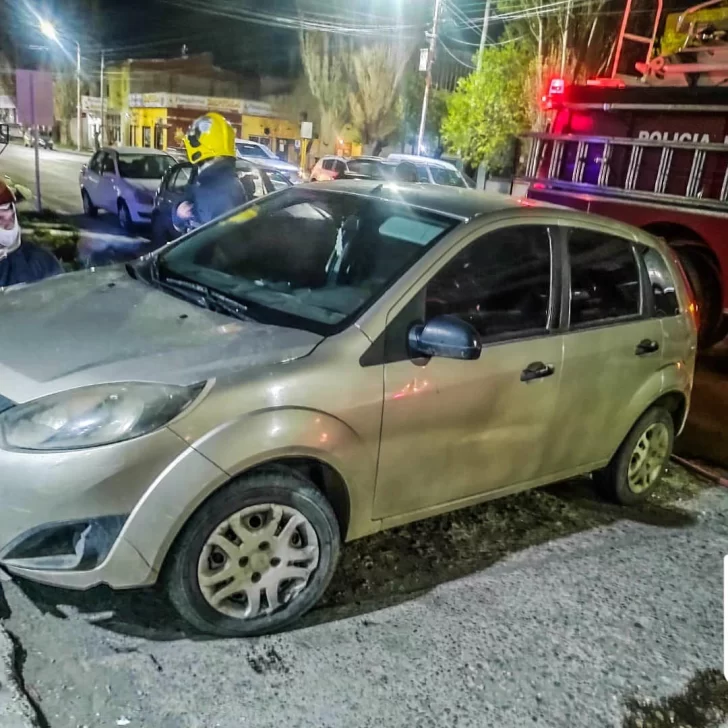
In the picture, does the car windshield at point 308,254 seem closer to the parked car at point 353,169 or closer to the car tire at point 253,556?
the car tire at point 253,556

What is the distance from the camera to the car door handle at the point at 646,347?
4.02 m

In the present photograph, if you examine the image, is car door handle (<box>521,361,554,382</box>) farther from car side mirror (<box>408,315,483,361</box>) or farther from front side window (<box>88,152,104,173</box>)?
front side window (<box>88,152,104,173</box>)

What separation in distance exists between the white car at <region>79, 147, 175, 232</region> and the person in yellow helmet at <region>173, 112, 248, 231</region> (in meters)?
7.93

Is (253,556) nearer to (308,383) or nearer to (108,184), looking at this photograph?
(308,383)

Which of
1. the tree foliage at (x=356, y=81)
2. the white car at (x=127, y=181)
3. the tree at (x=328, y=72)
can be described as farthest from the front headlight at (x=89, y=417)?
the tree at (x=328, y=72)

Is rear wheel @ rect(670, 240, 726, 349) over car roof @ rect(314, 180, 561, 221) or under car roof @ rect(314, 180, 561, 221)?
under

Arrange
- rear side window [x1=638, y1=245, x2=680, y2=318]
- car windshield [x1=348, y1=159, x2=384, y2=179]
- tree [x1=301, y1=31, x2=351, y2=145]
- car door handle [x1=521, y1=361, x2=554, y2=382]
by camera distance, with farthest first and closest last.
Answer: tree [x1=301, y1=31, x2=351, y2=145]
car windshield [x1=348, y1=159, x2=384, y2=179]
rear side window [x1=638, y1=245, x2=680, y2=318]
car door handle [x1=521, y1=361, x2=554, y2=382]

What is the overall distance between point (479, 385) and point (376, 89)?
109ft

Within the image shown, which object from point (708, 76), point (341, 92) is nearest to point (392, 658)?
point (708, 76)

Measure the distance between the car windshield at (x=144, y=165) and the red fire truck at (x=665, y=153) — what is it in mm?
8080

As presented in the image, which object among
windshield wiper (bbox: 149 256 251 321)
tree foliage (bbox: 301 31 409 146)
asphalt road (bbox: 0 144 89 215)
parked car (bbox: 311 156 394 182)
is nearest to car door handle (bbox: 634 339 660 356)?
windshield wiper (bbox: 149 256 251 321)

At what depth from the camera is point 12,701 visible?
2.45 m

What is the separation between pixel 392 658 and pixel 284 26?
3819 centimetres

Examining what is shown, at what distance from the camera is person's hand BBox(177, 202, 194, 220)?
5.53 metres
